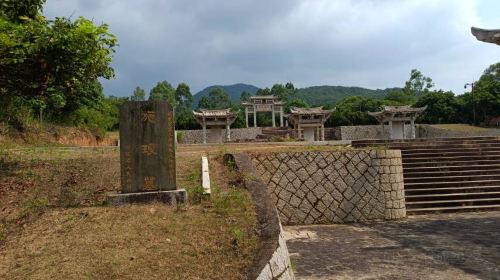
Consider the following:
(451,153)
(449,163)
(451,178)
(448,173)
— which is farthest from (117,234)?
(451,153)

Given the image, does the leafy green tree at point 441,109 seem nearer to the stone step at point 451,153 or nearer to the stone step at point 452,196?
the stone step at point 451,153

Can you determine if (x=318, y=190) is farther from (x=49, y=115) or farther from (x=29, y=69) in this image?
(x=49, y=115)

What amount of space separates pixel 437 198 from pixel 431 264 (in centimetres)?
546

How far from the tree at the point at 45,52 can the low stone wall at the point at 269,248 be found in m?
3.50

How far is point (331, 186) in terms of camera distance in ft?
32.0

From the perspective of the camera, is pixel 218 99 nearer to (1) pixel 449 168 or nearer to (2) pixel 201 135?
(2) pixel 201 135

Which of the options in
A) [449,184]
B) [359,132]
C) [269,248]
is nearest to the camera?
[269,248]

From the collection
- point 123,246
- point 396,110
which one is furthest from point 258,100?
point 123,246

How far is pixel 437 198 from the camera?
10.8m

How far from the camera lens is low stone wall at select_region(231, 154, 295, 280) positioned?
3561mm

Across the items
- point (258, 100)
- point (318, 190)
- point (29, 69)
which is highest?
point (258, 100)

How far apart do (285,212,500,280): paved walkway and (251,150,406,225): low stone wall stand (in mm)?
453

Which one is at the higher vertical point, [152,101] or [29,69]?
[29,69]

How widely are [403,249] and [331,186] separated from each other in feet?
10.1
